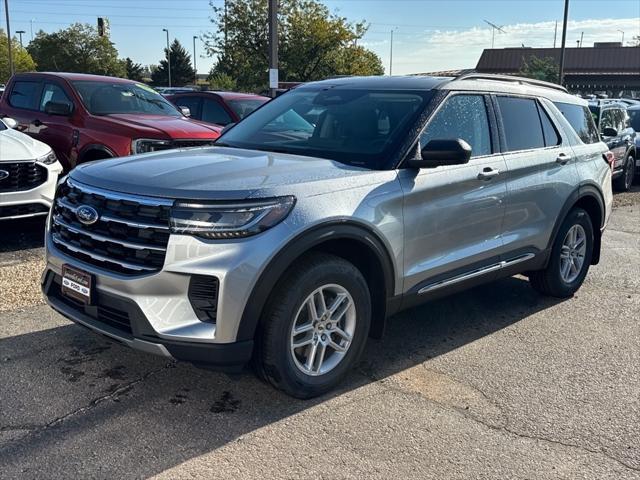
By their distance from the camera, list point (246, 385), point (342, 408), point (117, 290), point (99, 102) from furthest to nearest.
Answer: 1. point (99, 102)
2. point (246, 385)
3. point (342, 408)
4. point (117, 290)

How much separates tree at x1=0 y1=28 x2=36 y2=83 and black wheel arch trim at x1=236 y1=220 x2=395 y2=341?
59923 millimetres

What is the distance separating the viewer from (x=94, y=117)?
823 centimetres

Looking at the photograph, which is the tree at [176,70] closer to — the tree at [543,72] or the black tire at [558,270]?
the tree at [543,72]

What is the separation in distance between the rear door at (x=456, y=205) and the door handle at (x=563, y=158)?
89 cm

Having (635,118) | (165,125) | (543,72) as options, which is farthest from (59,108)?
(543,72)

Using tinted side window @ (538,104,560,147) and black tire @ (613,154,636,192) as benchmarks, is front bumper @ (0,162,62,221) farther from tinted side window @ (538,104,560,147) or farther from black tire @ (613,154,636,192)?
black tire @ (613,154,636,192)

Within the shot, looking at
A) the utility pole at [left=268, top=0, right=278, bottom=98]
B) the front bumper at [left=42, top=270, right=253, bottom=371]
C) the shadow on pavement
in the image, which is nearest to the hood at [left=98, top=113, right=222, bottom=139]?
the shadow on pavement

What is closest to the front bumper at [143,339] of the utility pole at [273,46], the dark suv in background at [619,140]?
the dark suv in background at [619,140]

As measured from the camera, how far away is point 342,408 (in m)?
3.66

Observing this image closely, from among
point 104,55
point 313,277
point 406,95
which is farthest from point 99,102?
point 104,55

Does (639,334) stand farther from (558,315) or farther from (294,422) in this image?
(294,422)

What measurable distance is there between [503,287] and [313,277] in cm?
337

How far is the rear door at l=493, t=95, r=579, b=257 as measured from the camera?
4.92 m

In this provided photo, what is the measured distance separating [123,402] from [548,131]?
3966 mm
